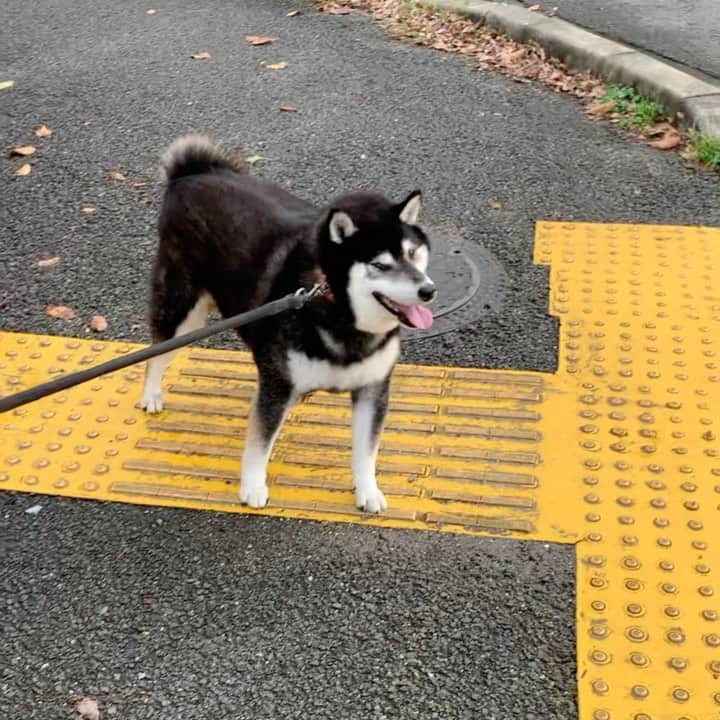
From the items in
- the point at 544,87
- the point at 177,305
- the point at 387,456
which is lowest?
the point at 544,87

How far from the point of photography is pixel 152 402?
3797mm

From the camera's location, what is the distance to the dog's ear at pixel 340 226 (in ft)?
8.97

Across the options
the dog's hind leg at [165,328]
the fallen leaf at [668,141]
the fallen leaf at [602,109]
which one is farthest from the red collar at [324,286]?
the fallen leaf at [602,109]

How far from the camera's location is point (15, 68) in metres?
7.44

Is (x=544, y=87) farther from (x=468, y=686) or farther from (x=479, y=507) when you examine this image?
(x=468, y=686)

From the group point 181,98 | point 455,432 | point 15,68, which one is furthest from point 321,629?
point 15,68

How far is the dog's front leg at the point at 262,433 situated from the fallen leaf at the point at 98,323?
1.28 metres

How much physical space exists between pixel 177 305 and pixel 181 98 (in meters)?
3.66

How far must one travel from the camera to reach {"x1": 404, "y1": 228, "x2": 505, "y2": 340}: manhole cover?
4336mm

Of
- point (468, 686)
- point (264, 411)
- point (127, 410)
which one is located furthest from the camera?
point (127, 410)

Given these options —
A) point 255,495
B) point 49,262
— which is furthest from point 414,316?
point 49,262

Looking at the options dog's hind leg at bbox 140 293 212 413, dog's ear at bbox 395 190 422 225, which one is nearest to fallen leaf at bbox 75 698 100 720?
dog's hind leg at bbox 140 293 212 413

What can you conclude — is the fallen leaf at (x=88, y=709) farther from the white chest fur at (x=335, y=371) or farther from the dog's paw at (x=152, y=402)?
the dog's paw at (x=152, y=402)

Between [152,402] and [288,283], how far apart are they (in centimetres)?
101
